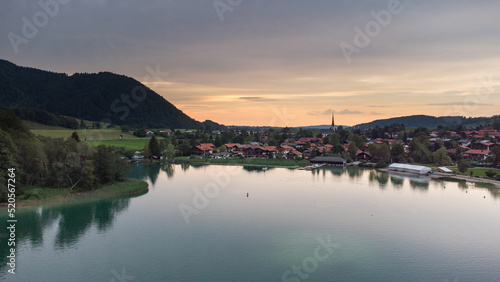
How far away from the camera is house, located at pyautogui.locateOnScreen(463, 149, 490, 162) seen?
65250 millimetres

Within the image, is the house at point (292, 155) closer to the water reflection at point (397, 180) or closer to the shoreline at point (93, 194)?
the water reflection at point (397, 180)

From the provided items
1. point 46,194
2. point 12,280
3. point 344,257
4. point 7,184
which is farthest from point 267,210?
point 7,184

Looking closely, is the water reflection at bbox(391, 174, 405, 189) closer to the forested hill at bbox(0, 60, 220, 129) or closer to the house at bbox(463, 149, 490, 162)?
the house at bbox(463, 149, 490, 162)

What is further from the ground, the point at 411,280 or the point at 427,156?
the point at 427,156

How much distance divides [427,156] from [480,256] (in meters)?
48.8

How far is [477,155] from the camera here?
6706 cm

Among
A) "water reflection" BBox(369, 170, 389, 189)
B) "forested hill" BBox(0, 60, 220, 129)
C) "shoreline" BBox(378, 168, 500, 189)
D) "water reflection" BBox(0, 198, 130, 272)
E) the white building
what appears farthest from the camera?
"forested hill" BBox(0, 60, 220, 129)

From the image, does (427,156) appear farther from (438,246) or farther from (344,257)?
(344,257)

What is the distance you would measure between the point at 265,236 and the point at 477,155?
214 feet

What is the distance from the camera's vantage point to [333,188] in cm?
4166

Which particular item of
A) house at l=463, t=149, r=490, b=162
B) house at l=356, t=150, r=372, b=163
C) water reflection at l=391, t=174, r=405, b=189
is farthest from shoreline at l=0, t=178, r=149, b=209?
house at l=463, t=149, r=490, b=162

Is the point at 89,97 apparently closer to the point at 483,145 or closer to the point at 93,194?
the point at 93,194

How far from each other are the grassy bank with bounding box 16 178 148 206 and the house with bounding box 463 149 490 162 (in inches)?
2647

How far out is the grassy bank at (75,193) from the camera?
30.6m
